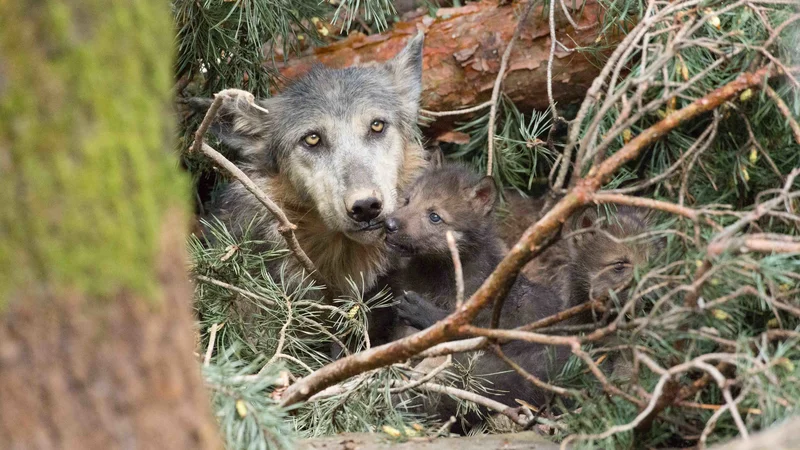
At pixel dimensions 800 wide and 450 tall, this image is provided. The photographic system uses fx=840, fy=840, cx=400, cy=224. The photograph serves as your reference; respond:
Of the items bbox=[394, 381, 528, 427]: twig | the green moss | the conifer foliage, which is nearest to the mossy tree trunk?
the green moss

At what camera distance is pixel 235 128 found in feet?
17.4

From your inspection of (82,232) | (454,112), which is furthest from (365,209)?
(82,232)

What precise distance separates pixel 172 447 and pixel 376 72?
12.9 feet

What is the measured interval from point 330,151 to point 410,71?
36.0 inches

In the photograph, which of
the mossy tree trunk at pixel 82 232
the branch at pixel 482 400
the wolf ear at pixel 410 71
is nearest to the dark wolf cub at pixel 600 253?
the branch at pixel 482 400

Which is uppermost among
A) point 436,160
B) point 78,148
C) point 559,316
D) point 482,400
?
point 78,148

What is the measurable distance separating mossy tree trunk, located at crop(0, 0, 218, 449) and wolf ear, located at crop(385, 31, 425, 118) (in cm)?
369

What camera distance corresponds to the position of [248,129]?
532 cm

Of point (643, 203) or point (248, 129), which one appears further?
point (248, 129)

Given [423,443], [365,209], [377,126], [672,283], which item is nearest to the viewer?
[672,283]

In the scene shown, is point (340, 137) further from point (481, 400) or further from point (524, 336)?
point (524, 336)

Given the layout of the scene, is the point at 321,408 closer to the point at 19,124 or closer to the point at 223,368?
the point at 223,368

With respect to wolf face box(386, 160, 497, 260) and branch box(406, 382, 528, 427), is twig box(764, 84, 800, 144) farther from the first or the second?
wolf face box(386, 160, 497, 260)

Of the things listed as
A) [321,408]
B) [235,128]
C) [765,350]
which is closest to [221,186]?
[235,128]
